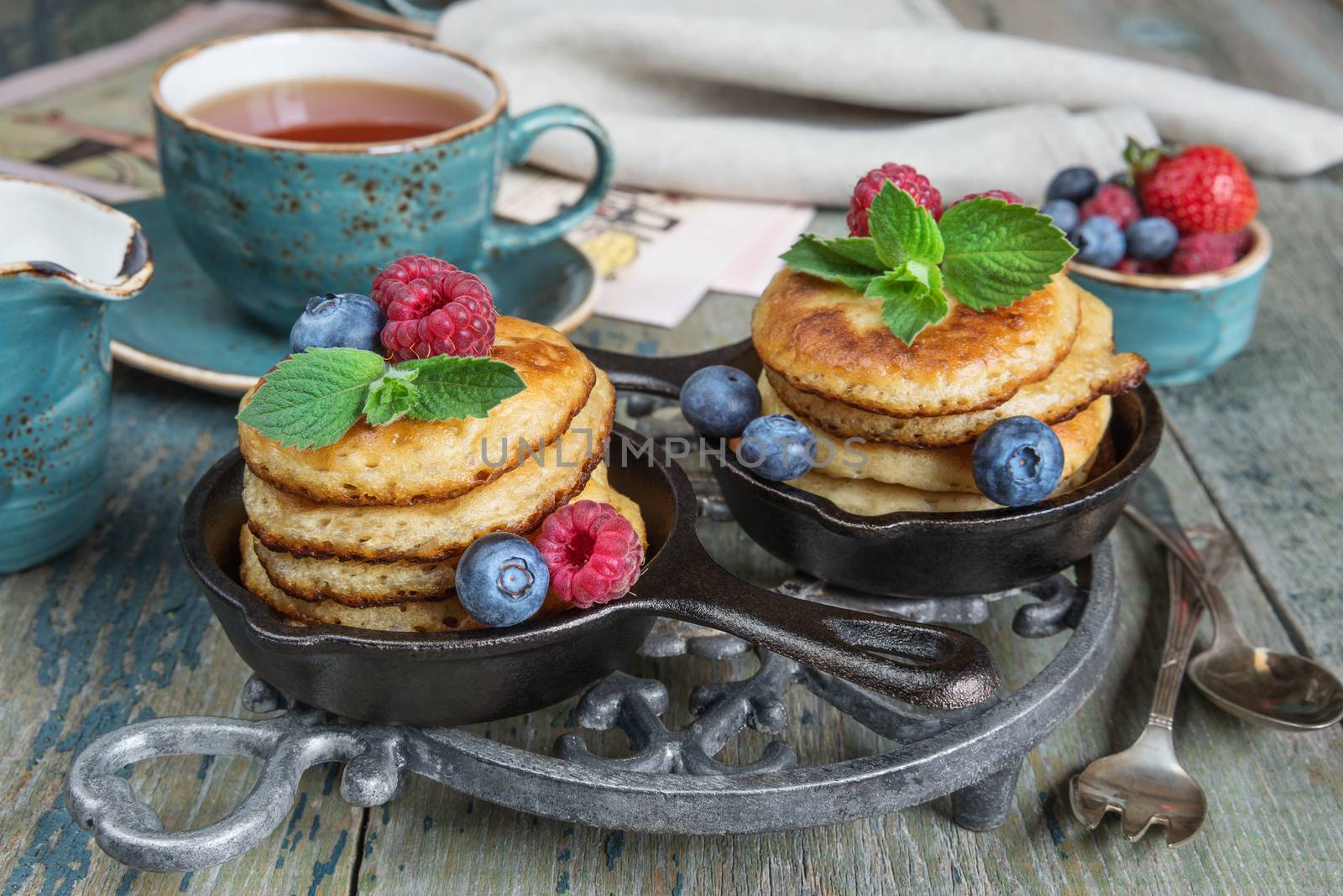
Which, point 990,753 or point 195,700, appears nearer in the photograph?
point 990,753

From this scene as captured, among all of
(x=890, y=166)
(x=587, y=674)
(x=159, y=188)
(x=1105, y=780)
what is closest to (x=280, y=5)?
(x=159, y=188)

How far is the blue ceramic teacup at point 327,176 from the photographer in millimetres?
1699

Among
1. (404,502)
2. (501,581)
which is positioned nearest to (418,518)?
(404,502)

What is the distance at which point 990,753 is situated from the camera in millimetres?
1174

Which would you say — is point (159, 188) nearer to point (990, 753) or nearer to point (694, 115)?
point (694, 115)

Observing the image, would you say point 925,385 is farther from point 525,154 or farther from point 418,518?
point 525,154

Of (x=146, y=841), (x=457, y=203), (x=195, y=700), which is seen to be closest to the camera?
(x=146, y=841)

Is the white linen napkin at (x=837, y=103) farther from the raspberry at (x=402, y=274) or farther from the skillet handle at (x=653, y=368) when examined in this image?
the raspberry at (x=402, y=274)

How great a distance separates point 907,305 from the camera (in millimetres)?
1298

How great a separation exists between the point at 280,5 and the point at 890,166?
8.64 ft

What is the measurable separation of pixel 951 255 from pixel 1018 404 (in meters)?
0.18

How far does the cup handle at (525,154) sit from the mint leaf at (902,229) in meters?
0.78

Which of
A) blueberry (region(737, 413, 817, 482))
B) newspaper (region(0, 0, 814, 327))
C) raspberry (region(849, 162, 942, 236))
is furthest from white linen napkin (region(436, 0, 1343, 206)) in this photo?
blueberry (region(737, 413, 817, 482))

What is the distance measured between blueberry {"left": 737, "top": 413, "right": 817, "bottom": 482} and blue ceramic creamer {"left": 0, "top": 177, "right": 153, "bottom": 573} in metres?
0.70
